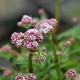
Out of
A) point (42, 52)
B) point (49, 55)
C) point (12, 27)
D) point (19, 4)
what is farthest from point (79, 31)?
point (19, 4)

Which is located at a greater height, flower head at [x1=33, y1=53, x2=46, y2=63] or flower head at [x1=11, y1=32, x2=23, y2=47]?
flower head at [x1=11, y1=32, x2=23, y2=47]

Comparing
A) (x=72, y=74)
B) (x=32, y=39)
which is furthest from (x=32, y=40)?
(x=72, y=74)

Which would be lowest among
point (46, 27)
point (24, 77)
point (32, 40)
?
point (24, 77)

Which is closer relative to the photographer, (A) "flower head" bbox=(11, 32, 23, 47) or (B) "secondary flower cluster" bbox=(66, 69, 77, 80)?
(A) "flower head" bbox=(11, 32, 23, 47)

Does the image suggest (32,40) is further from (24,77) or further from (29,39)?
(24,77)

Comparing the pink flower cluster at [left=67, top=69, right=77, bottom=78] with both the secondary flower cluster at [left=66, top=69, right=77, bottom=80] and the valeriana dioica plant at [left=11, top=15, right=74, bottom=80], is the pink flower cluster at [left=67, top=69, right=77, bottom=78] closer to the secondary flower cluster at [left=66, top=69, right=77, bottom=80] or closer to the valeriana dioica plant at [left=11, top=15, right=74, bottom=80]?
the secondary flower cluster at [left=66, top=69, right=77, bottom=80]

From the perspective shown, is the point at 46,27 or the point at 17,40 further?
the point at 46,27

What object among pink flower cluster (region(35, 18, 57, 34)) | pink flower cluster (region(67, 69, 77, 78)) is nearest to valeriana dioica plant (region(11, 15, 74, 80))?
pink flower cluster (region(35, 18, 57, 34))

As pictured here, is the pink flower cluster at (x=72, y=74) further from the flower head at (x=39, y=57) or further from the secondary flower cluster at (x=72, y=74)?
the flower head at (x=39, y=57)
